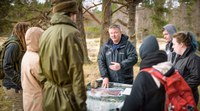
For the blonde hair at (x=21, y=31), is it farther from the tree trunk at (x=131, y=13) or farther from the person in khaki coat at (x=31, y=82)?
the tree trunk at (x=131, y=13)

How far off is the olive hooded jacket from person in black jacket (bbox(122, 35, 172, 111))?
0.49 meters

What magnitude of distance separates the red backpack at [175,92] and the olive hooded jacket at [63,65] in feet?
2.16

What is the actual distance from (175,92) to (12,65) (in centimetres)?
222

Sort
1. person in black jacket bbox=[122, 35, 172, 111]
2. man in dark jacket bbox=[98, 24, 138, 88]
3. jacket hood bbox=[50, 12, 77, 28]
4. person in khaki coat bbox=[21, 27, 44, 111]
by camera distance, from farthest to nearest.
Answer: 1. man in dark jacket bbox=[98, 24, 138, 88]
2. person in khaki coat bbox=[21, 27, 44, 111]
3. jacket hood bbox=[50, 12, 77, 28]
4. person in black jacket bbox=[122, 35, 172, 111]

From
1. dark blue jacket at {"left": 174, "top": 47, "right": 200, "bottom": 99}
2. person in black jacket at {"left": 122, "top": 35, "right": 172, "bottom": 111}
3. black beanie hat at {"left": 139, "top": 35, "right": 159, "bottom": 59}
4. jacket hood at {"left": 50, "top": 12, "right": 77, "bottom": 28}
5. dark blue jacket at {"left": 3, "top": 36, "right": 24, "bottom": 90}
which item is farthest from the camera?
dark blue jacket at {"left": 3, "top": 36, "right": 24, "bottom": 90}

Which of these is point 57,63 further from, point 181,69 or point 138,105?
point 181,69

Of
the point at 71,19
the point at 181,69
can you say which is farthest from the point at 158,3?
the point at 71,19

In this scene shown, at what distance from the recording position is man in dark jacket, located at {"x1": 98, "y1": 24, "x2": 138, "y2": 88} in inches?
163

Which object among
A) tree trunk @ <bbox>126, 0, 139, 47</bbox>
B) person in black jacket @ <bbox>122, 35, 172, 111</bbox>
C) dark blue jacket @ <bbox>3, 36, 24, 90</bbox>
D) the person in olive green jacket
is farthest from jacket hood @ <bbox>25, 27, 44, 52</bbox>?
tree trunk @ <bbox>126, 0, 139, 47</bbox>

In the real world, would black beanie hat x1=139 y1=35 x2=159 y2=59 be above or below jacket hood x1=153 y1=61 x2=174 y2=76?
above

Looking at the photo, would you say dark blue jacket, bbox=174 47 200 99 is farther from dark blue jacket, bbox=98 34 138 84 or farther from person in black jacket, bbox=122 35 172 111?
person in black jacket, bbox=122 35 172 111

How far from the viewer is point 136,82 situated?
2.50 m

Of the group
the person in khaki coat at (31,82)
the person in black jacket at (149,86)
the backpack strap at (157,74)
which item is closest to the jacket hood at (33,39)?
the person in khaki coat at (31,82)

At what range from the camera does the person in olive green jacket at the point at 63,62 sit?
2.61 meters
